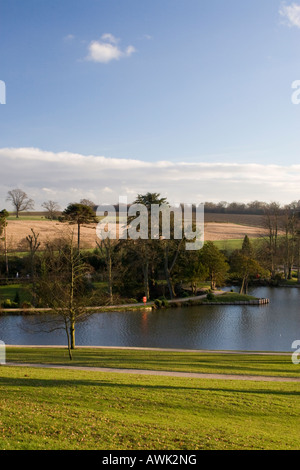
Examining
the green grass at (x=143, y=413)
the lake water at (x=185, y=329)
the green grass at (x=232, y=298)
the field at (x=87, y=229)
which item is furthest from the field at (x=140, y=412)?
the field at (x=87, y=229)

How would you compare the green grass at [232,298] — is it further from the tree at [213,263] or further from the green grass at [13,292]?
the green grass at [13,292]

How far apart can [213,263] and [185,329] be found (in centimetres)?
1673

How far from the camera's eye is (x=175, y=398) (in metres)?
11.2

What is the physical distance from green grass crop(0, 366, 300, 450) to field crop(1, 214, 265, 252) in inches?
1060

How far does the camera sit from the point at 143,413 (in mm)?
10016

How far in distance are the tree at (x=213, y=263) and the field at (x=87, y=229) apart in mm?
11839

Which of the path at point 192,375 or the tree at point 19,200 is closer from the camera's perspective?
the path at point 192,375

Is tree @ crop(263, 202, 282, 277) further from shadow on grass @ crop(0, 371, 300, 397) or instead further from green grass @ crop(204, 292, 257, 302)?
shadow on grass @ crop(0, 371, 300, 397)

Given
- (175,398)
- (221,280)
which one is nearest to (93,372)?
(175,398)

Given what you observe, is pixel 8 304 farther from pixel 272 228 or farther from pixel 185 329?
pixel 272 228

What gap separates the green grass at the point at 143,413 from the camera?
8234mm

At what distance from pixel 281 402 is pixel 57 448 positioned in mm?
6510

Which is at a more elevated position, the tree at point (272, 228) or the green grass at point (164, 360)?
the tree at point (272, 228)
